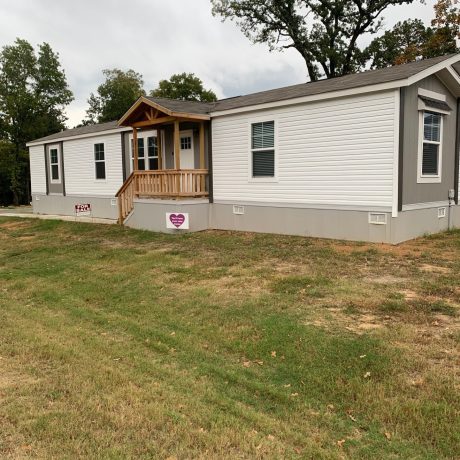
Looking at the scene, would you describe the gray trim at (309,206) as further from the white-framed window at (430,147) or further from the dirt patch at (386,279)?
the dirt patch at (386,279)

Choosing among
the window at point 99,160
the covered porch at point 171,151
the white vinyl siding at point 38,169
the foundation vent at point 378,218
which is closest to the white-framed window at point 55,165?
the white vinyl siding at point 38,169

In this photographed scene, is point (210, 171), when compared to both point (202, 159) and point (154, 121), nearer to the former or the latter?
point (202, 159)

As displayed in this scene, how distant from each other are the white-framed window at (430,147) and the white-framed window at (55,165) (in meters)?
15.3

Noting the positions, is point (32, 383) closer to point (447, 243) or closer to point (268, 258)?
point (268, 258)

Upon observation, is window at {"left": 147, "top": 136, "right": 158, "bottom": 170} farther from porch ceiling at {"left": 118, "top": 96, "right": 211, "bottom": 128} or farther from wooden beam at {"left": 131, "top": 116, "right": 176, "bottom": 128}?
wooden beam at {"left": 131, "top": 116, "right": 176, "bottom": 128}

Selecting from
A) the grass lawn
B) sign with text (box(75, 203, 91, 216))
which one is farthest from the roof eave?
sign with text (box(75, 203, 91, 216))

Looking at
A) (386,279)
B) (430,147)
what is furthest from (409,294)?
(430,147)

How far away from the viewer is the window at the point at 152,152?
15.1m

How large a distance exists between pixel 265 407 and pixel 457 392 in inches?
55.8

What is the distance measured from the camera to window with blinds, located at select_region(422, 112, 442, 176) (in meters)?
9.70

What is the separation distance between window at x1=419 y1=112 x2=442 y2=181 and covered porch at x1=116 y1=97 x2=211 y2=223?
556cm

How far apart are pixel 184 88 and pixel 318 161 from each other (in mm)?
32069

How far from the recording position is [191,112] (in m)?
11.9

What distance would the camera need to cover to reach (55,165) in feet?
65.2
